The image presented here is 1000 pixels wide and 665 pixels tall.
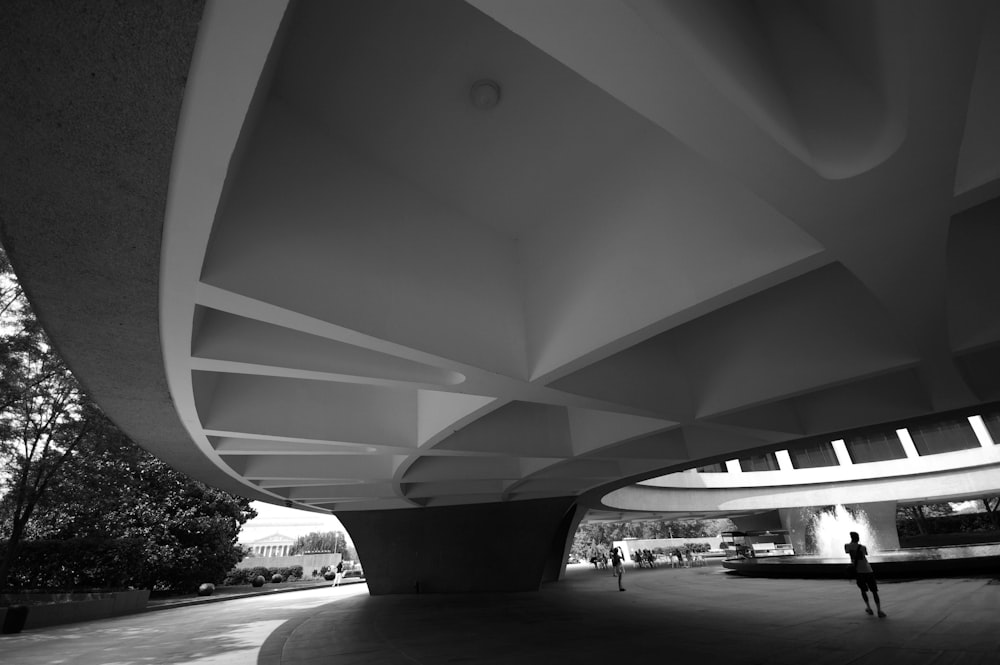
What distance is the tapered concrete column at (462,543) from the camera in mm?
21328

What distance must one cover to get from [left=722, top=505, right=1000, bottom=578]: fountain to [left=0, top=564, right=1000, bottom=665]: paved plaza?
5.03 feet

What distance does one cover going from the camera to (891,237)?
13.8 ft

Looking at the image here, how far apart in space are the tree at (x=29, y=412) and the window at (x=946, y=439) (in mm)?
49163

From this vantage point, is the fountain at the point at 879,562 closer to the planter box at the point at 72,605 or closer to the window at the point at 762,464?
the window at the point at 762,464

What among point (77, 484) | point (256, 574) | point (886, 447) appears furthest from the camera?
point (256, 574)

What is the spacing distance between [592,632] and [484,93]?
37.4ft

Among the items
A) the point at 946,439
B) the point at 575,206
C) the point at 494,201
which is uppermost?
the point at 946,439

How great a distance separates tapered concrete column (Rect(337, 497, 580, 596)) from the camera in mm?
21328

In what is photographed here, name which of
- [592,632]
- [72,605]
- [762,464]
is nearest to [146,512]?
[72,605]

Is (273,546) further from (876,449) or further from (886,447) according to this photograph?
(886,447)

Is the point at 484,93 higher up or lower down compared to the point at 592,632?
higher up

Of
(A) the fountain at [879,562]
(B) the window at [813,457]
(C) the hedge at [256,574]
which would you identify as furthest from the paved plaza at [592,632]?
(C) the hedge at [256,574]

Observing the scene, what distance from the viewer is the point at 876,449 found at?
122 ft

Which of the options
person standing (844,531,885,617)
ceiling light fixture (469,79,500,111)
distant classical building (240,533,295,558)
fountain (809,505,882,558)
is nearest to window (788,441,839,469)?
fountain (809,505,882,558)
